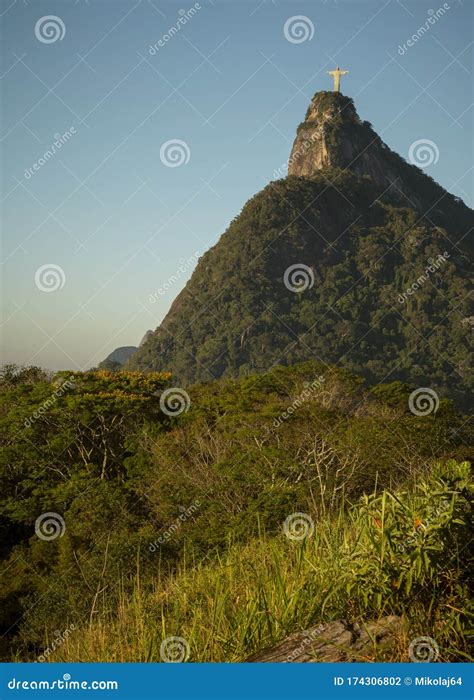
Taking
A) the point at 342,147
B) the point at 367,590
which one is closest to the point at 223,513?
the point at 367,590

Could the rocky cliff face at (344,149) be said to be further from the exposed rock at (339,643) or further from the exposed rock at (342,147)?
the exposed rock at (339,643)

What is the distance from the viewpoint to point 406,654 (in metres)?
2.61

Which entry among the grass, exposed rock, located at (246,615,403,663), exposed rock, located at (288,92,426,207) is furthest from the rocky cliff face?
exposed rock, located at (246,615,403,663)

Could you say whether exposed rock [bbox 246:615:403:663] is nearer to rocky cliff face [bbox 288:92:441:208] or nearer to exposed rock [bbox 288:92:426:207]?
rocky cliff face [bbox 288:92:441:208]

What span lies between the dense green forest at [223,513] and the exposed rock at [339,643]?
51mm

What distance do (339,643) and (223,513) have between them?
10213 mm

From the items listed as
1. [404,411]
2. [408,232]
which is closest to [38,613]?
[404,411]

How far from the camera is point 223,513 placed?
12.7 meters

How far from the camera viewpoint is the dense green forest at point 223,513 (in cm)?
272

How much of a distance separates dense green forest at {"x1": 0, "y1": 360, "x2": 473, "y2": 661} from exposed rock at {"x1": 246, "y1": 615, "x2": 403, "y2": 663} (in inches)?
2.0

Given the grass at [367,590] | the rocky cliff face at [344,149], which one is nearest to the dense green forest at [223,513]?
the grass at [367,590]

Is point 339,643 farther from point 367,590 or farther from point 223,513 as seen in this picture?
point 223,513

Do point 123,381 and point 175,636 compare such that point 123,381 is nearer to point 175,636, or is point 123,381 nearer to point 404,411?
point 404,411

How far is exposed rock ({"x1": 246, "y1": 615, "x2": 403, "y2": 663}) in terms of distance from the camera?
257cm
